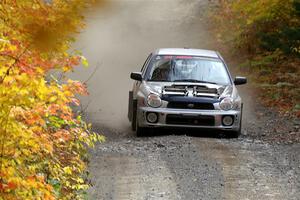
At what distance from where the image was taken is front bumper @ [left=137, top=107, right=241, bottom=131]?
1323cm

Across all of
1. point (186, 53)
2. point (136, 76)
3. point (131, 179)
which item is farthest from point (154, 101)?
point (131, 179)

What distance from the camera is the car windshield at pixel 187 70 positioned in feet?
46.2

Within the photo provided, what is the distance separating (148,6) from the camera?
3978cm

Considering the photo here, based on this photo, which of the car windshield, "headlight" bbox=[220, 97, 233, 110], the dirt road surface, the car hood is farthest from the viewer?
the car windshield

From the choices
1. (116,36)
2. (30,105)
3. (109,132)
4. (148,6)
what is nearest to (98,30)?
(116,36)

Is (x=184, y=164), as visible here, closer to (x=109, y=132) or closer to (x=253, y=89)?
(x=109, y=132)

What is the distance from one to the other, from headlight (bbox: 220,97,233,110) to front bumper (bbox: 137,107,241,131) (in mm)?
90

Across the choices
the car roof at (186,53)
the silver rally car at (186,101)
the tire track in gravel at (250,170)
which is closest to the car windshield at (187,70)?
the silver rally car at (186,101)

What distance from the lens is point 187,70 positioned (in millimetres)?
14258

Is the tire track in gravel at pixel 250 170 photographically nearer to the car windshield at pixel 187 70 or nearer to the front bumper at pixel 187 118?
the front bumper at pixel 187 118

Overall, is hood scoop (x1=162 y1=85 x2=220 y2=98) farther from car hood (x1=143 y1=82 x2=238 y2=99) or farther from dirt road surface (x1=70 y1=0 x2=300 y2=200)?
dirt road surface (x1=70 y1=0 x2=300 y2=200)

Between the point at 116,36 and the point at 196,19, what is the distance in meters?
4.20

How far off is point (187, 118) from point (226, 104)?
81 centimetres

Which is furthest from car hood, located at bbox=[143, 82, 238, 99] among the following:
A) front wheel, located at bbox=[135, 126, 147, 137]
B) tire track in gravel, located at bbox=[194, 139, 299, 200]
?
tire track in gravel, located at bbox=[194, 139, 299, 200]
